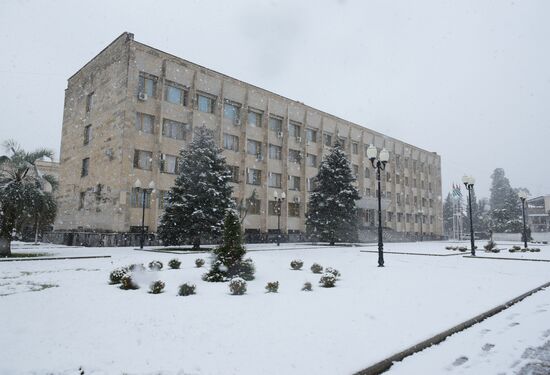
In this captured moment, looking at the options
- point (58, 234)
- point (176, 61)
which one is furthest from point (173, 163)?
point (58, 234)

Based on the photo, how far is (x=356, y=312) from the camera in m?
6.90

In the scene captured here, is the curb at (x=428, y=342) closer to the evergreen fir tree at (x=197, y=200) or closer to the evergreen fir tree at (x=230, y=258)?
the evergreen fir tree at (x=230, y=258)

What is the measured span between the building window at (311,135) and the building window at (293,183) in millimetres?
5500

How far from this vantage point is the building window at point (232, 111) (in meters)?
39.0

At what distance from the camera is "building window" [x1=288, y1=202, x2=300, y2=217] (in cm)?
4420

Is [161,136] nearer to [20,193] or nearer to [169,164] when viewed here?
[169,164]

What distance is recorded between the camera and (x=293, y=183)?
45.3m

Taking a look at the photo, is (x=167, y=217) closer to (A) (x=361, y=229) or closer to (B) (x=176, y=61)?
(B) (x=176, y=61)

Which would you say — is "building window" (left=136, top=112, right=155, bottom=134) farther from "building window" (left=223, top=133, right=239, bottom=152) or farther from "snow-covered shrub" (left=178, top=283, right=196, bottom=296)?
"snow-covered shrub" (left=178, top=283, right=196, bottom=296)

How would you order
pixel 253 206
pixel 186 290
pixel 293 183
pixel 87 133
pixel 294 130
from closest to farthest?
pixel 186 290 < pixel 87 133 < pixel 253 206 < pixel 293 183 < pixel 294 130

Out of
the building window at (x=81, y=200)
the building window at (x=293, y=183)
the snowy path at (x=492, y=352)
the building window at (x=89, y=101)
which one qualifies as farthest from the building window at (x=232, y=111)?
the snowy path at (x=492, y=352)

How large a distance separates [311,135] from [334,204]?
612 inches

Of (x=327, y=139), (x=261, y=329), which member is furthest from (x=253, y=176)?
(x=261, y=329)

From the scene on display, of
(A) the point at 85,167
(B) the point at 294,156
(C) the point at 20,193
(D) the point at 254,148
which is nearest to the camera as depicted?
(C) the point at 20,193
